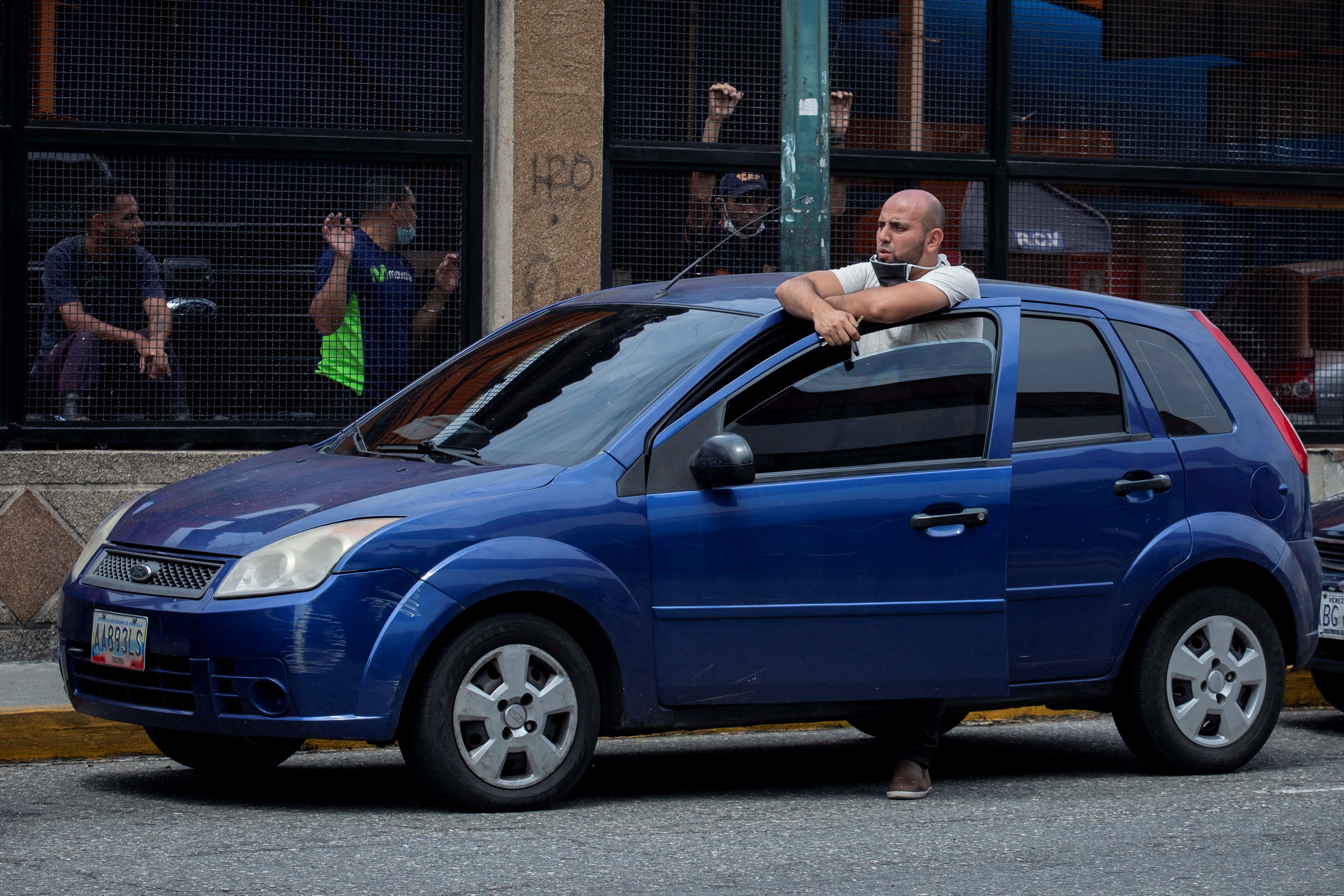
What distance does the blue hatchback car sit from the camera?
5449 mm

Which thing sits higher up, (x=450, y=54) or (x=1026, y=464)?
(x=450, y=54)

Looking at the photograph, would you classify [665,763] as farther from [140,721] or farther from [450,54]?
[450,54]

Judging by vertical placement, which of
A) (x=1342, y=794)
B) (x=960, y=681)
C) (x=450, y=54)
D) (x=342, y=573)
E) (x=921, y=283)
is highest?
(x=450, y=54)

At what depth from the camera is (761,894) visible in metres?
4.71

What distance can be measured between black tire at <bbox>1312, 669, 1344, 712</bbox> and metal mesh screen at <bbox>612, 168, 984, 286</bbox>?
3876 mm

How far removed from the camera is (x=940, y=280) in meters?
6.36

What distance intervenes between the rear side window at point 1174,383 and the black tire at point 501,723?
7.90ft

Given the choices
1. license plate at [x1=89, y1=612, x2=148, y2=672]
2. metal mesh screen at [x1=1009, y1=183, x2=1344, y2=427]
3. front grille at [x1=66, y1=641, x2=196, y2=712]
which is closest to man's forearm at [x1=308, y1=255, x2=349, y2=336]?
metal mesh screen at [x1=1009, y1=183, x2=1344, y2=427]

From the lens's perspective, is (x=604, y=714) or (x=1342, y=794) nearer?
(x=604, y=714)

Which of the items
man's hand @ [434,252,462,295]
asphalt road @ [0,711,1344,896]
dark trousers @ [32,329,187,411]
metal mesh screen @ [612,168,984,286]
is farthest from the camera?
metal mesh screen @ [612,168,984,286]

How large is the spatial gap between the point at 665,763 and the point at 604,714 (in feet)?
4.00

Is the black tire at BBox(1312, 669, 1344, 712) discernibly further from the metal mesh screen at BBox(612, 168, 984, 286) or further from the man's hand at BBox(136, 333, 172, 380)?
the man's hand at BBox(136, 333, 172, 380)

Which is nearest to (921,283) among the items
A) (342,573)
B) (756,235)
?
(342,573)

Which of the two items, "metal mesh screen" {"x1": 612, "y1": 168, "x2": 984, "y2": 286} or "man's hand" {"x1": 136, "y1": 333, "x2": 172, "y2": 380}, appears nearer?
"man's hand" {"x1": 136, "y1": 333, "x2": 172, "y2": 380}
